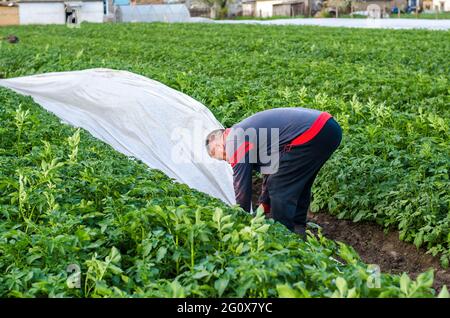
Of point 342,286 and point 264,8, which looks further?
point 264,8

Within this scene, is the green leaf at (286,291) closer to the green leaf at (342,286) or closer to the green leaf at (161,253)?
the green leaf at (342,286)

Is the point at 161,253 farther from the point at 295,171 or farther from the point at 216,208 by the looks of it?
the point at 295,171

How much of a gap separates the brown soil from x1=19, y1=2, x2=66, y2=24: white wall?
42.3 metres

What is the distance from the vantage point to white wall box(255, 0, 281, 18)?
64.4m

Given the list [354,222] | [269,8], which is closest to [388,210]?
[354,222]

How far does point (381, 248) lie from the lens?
6.44 meters

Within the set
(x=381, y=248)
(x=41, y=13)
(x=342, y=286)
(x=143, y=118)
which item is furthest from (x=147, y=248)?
(x=41, y=13)

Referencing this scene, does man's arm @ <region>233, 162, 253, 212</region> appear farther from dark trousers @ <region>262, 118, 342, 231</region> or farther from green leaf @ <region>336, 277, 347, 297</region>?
green leaf @ <region>336, 277, 347, 297</region>

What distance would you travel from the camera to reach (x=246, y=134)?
5.64 metres

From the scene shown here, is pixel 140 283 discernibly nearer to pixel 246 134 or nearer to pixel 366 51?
pixel 246 134

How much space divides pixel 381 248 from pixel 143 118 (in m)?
3.23

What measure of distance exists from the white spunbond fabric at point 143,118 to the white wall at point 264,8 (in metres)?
54.7

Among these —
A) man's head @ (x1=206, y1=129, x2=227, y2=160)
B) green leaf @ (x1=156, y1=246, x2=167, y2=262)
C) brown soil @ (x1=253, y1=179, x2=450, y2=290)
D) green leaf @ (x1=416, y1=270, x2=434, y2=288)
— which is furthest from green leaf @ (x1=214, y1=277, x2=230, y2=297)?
brown soil @ (x1=253, y1=179, x2=450, y2=290)

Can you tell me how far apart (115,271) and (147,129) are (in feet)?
15.6
